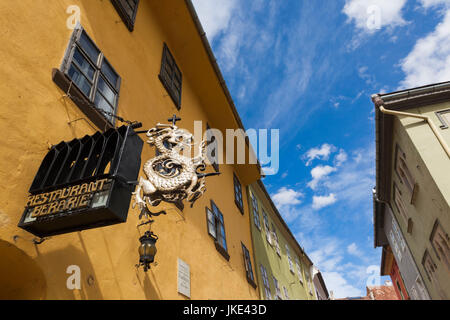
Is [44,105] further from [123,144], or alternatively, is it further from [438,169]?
[438,169]

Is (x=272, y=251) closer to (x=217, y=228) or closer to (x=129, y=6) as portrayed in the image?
(x=217, y=228)

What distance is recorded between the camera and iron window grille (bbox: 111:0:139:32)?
6.78m

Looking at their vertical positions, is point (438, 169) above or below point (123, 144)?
above

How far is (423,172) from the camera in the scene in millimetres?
10883

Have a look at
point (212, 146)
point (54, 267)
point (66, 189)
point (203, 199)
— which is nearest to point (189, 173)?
point (66, 189)

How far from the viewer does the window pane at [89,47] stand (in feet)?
17.4

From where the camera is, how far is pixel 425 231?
503 inches

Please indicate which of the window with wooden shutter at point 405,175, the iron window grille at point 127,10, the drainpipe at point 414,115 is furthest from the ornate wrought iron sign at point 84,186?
the window with wooden shutter at point 405,175

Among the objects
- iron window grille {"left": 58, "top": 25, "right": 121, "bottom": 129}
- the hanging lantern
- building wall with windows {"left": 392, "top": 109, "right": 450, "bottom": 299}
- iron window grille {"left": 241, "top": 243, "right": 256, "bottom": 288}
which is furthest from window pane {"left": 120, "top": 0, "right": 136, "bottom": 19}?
building wall with windows {"left": 392, "top": 109, "right": 450, "bottom": 299}

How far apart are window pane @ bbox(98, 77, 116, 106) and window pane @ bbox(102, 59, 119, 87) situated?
0.18 m

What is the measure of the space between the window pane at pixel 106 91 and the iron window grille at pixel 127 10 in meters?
2.09

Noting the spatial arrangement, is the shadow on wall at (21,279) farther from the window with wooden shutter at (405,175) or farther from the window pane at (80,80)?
the window with wooden shutter at (405,175)

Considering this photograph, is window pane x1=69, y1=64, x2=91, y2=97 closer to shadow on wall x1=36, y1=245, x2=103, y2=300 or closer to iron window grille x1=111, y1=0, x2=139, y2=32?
shadow on wall x1=36, y1=245, x2=103, y2=300
